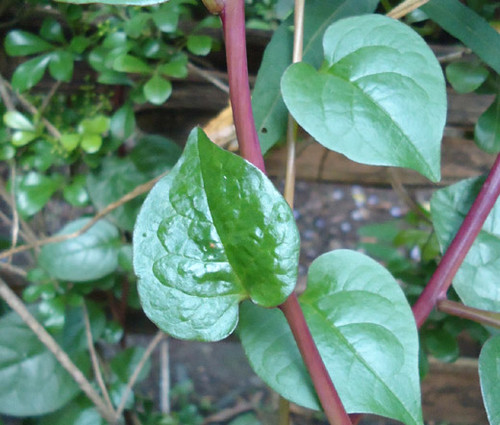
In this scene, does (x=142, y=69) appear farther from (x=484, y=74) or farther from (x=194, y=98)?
(x=484, y=74)

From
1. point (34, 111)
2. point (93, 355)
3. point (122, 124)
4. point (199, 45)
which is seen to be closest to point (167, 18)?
point (199, 45)

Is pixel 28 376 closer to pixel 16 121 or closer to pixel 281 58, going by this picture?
pixel 16 121

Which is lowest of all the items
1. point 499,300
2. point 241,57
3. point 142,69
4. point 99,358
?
point 99,358

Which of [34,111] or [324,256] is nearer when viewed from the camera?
[324,256]

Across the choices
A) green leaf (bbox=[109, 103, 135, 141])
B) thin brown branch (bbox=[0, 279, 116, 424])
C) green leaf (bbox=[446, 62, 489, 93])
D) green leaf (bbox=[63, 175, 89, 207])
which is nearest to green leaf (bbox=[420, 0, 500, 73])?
green leaf (bbox=[446, 62, 489, 93])

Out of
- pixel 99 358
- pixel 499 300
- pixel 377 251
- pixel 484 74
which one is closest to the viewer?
pixel 499 300

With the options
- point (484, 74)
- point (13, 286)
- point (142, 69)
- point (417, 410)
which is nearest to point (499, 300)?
point (417, 410)
